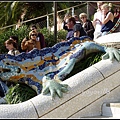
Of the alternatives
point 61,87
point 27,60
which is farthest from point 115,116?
point 27,60

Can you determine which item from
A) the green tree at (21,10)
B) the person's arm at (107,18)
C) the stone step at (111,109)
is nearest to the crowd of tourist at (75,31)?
the person's arm at (107,18)

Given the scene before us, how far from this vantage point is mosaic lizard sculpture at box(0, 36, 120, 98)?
23.1ft

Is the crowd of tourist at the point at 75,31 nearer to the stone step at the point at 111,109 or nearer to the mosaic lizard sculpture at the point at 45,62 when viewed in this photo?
the mosaic lizard sculpture at the point at 45,62

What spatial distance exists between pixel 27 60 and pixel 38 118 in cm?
144

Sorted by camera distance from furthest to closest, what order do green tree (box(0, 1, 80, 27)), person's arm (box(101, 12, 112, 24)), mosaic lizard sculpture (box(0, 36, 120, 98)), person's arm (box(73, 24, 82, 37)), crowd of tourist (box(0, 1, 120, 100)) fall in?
1. green tree (box(0, 1, 80, 27))
2. person's arm (box(101, 12, 112, 24))
3. person's arm (box(73, 24, 82, 37))
4. crowd of tourist (box(0, 1, 120, 100))
5. mosaic lizard sculpture (box(0, 36, 120, 98))

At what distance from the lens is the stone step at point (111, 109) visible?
639 centimetres

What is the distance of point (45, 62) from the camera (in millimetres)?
7285

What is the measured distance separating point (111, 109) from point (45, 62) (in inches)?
58.2

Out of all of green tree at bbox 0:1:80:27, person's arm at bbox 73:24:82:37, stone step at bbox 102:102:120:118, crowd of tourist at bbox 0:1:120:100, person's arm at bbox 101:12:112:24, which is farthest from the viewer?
green tree at bbox 0:1:80:27

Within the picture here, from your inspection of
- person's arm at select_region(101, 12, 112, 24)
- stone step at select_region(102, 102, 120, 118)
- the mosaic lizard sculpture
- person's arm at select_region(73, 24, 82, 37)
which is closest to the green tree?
person's arm at select_region(101, 12, 112, 24)

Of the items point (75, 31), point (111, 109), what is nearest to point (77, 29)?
point (75, 31)

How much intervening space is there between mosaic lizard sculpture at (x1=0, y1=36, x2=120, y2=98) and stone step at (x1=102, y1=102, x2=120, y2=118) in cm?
84

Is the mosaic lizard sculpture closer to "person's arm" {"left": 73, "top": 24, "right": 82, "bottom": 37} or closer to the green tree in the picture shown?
"person's arm" {"left": 73, "top": 24, "right": 82, "bottom": 37}

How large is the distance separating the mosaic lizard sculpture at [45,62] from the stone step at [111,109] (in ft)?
2.75
